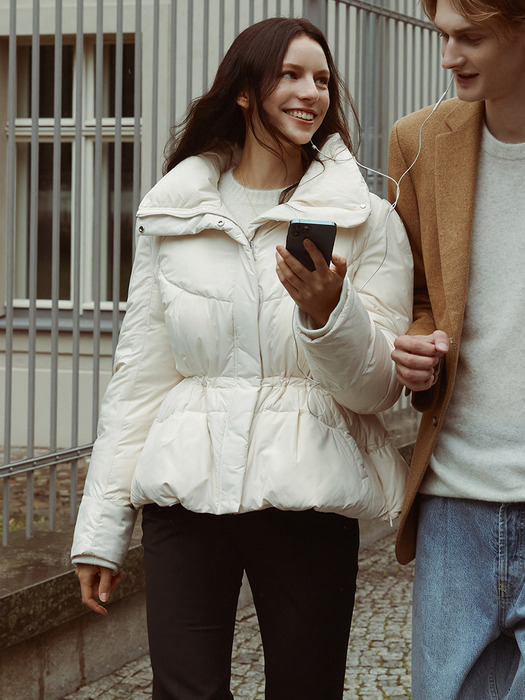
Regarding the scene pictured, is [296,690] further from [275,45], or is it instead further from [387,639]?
[387,639]

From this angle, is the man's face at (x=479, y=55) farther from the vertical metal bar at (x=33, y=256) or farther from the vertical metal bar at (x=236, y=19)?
the vertical metal bar at (x=236, y=19)

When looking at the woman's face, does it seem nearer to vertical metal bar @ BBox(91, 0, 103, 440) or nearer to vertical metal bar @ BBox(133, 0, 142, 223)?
vertical metal bar @ BBox(91, 0, 103, 440)

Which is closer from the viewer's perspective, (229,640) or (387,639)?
(229,640)

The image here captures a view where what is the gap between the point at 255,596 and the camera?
8.18 ft

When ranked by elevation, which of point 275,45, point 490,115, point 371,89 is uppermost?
point 371,89

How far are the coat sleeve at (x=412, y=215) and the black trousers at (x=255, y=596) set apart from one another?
18.4 inches

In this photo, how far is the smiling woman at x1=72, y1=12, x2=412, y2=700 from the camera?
2.39m

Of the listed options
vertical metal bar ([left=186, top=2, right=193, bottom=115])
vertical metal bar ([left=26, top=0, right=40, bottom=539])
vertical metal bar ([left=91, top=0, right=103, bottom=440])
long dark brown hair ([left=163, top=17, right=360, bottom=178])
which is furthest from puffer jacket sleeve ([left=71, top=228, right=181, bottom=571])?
vertical metal bar ([left=186, top=2, right=193, bottom=115])

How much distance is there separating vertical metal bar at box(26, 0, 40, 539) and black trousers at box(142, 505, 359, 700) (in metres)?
1.63

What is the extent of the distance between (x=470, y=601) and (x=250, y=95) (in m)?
1.24

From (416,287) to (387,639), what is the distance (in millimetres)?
2323

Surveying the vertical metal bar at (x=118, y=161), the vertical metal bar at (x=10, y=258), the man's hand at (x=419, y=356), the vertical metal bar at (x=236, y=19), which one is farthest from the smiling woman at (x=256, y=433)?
the vertical metal bar at (x=236, y=19)

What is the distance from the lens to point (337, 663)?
2488 mm

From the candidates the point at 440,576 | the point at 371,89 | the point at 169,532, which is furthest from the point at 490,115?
the point at 371,89
